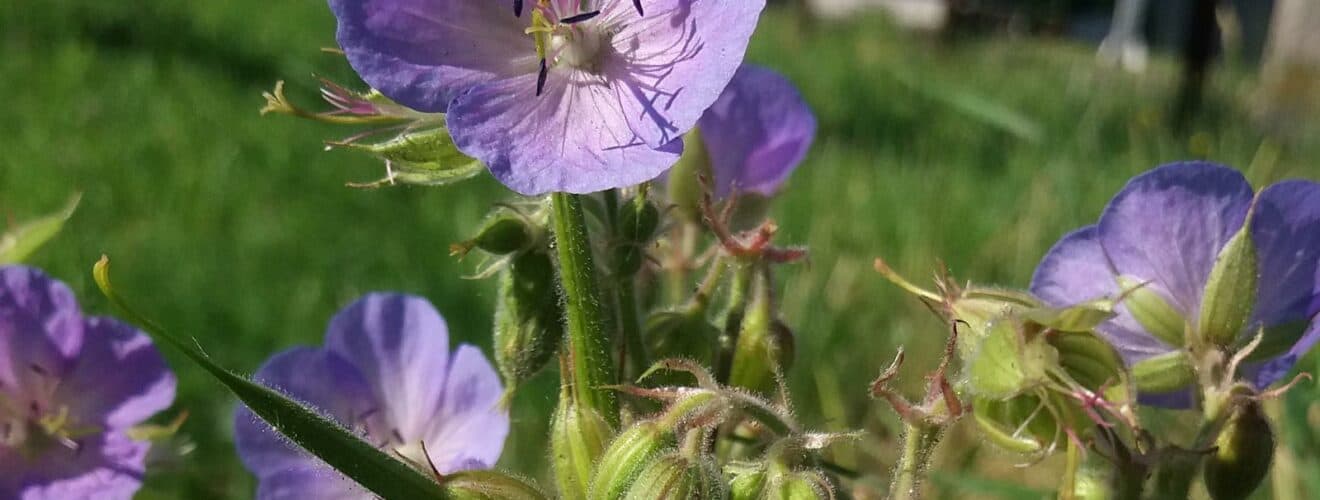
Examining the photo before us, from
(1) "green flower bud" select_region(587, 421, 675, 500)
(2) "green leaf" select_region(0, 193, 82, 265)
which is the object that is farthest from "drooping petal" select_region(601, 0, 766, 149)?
(2) "green leaf" select_region(0, 193, 82, 265)

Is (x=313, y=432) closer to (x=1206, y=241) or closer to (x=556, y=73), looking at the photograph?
(x=556, y=73)

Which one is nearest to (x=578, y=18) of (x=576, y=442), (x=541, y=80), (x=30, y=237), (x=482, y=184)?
(x=541, y=80)

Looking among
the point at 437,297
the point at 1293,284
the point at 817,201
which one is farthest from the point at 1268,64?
the point at 1293,284

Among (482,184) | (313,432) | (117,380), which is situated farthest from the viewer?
(482,184)

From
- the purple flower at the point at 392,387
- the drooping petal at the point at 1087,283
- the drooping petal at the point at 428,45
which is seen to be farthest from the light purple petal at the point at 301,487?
the drooping petal at the point at 1087,283

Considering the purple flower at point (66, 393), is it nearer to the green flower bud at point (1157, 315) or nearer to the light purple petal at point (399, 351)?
the light purple petal at point (399, 351)

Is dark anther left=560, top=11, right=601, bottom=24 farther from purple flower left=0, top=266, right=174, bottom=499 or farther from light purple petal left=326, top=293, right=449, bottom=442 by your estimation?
purple flower left=0, top=266, right=174, bottom=499
